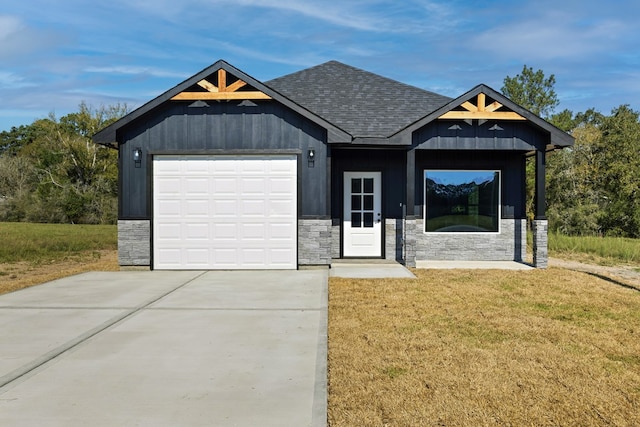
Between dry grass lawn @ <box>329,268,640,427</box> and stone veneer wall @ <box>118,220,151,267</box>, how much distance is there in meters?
4.68

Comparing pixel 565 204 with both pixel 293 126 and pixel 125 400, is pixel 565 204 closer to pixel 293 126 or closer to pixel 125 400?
pixel 293 126

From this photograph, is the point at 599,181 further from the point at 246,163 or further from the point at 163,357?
the point at 163,357

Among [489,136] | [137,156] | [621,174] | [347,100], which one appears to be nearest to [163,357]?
[137,156]

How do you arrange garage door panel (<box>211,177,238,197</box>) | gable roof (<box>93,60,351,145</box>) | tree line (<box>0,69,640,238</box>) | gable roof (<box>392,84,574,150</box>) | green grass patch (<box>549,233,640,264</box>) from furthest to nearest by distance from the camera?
tree line (<box>0,69,640,238</box>), green grass patch (<box>549,233,640,264</box>), gable roof (<box>392,84,574,150</box>), garage door panel (<box>211,177,238,197</box>), gable roof (<box>93,60,351,145</box>)

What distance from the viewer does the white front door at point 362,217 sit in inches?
521

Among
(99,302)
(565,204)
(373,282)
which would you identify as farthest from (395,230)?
(565,204)

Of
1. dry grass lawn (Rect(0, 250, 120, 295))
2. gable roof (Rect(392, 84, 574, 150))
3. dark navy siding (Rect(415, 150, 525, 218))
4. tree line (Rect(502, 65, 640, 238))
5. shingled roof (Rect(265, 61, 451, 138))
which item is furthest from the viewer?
tree line (Rect(502, 65, 640, 238))

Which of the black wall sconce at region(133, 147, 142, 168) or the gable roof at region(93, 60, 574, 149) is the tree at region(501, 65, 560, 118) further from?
the black wall sconce at region(133, 147, 142, 168)

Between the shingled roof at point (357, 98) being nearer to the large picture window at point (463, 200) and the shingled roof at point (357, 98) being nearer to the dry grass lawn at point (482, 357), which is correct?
the large picture window at point (463, 200)

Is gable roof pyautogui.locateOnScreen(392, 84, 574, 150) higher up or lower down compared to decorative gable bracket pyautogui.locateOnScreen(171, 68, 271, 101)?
lower down

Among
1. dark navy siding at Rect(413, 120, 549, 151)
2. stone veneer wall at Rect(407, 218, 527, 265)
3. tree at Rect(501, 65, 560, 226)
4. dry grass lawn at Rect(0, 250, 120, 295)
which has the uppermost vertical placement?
tree at Rect(501, 65, 560, 226)

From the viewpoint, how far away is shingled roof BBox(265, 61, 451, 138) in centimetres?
1309

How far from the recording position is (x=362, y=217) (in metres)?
13.3

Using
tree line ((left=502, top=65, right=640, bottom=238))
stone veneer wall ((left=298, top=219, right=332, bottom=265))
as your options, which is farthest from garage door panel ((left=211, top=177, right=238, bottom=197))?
tree line ((left=502, top=65, right=640, bottom=238))
